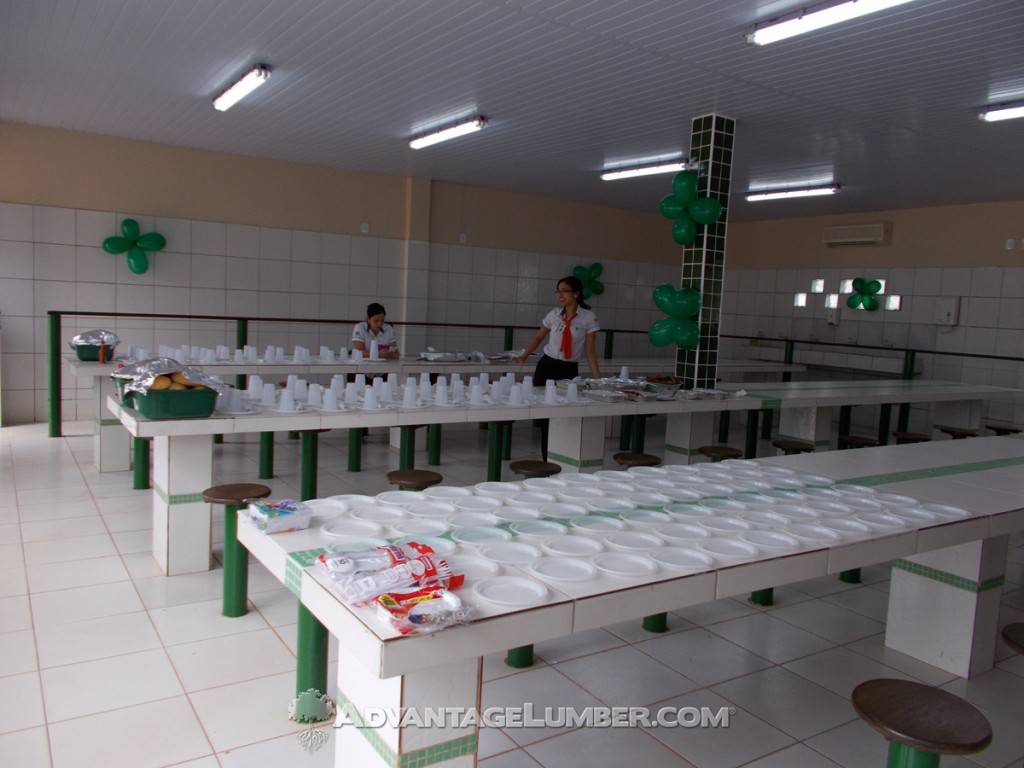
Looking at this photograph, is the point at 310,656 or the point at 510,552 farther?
the point at 310,656

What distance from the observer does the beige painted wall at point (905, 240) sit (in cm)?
912

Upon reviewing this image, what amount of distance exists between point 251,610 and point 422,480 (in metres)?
1.08

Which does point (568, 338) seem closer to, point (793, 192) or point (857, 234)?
point (793, 192)

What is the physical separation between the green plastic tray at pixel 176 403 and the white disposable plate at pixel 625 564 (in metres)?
2.40

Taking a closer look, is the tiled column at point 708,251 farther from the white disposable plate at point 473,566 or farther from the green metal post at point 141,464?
the white disposable plate at point 473,566

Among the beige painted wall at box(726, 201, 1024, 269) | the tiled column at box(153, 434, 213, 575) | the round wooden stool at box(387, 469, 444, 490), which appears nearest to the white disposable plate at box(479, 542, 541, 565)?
the round wooden stool at box(387, 469, 444, 490)

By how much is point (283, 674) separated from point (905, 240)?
9.96 meters

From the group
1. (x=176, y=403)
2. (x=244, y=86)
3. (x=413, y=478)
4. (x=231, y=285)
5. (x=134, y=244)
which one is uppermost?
(x=244, y=86)

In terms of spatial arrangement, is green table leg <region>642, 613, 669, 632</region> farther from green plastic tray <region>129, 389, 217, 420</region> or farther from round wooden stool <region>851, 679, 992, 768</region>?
green plastic tray <region>129, 389, 217, 420</region>

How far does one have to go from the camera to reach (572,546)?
2.13 metres

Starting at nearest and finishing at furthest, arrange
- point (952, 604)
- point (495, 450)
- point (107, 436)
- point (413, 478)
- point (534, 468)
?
point (952, 604) → point (413, 478) → point (534, 468) → point (107, 436) → point (495, 450)

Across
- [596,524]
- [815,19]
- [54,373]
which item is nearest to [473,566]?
[596,524]

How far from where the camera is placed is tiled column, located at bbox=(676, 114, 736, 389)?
19.9 ft

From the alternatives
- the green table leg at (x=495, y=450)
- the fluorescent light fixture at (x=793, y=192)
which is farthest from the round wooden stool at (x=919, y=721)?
the fluorescent light fixture at (x=793, y=192)
